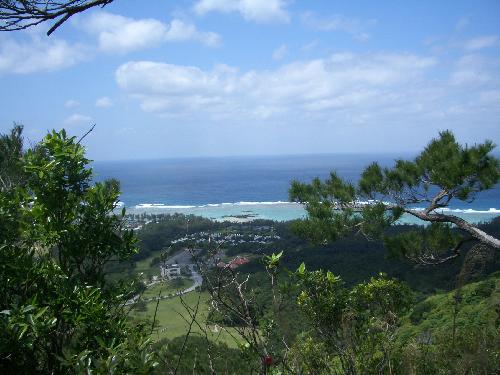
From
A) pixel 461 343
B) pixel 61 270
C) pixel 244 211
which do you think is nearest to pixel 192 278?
pixel 461 343

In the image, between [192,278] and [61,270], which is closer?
[61,270]

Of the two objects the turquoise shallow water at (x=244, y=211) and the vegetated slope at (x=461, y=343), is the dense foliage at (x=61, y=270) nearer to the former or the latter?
the vegetated slope at (x=461, y=343)

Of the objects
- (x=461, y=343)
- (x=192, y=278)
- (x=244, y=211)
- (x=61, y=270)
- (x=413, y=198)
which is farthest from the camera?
(x=244, y=211)

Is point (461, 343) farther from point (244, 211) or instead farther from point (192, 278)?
point (244, 211)

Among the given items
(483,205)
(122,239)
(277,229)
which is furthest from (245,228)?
(122,239)

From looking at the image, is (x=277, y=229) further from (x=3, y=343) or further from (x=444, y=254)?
(x=3, y=343)

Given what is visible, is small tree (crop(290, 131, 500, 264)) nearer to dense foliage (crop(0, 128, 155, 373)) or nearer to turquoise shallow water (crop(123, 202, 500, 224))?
dense foliage (crop(0, 128, 155, 373))

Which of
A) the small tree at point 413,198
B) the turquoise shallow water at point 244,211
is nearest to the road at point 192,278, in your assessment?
the small tree at point 413,198

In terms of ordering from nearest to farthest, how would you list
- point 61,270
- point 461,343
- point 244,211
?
point 61,270
point 461,343
point 244,211

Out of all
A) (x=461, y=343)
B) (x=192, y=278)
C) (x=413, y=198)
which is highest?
(x=413, y=198)
